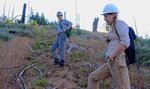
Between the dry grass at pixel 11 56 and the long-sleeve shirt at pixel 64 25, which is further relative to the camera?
the long-sleeve shirt at pixel 64 25

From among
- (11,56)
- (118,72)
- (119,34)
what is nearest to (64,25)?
(11,56)

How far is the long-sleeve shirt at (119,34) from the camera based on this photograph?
6930mm

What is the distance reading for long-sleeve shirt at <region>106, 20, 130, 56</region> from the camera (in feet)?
22.7

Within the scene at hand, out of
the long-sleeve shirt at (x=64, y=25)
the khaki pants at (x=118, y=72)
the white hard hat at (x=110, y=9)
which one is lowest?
the khaki pants at (x=118, y=72)

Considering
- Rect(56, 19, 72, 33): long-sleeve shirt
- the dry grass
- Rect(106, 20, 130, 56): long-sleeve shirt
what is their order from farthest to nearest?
Rect(56, 19, 72, 33): long-sleeve shirt → the dry grass → Rect(106, 20, 130, 56): long-sleeve shirt

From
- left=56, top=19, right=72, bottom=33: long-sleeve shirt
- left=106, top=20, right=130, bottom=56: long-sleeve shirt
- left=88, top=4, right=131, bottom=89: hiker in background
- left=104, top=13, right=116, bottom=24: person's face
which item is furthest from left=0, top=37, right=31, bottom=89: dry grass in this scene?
left=104, top=13, right=116, bottom=24: person's face

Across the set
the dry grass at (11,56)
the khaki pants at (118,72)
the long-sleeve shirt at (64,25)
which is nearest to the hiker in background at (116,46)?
the khaki pants at (118,72)

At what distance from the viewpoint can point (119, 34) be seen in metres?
6.97

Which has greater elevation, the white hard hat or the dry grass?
the white hard hat

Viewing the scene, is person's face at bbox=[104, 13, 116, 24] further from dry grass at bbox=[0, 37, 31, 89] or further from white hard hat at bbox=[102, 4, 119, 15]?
dry grass at bbox=[0, 37, 31, 89]

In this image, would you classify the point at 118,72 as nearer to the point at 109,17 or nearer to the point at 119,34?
the point at 119,34

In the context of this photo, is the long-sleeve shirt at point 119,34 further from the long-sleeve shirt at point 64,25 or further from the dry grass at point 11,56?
the long-sleeve shirt at point 64,25

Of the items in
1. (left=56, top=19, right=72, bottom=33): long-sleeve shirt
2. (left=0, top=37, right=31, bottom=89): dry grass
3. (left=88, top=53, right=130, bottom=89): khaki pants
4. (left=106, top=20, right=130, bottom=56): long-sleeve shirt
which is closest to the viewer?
(left=106, top=20, right=130, bottom=56): long-sleeve shirt

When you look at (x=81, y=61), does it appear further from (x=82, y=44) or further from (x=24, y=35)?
(x=24, y=35)
